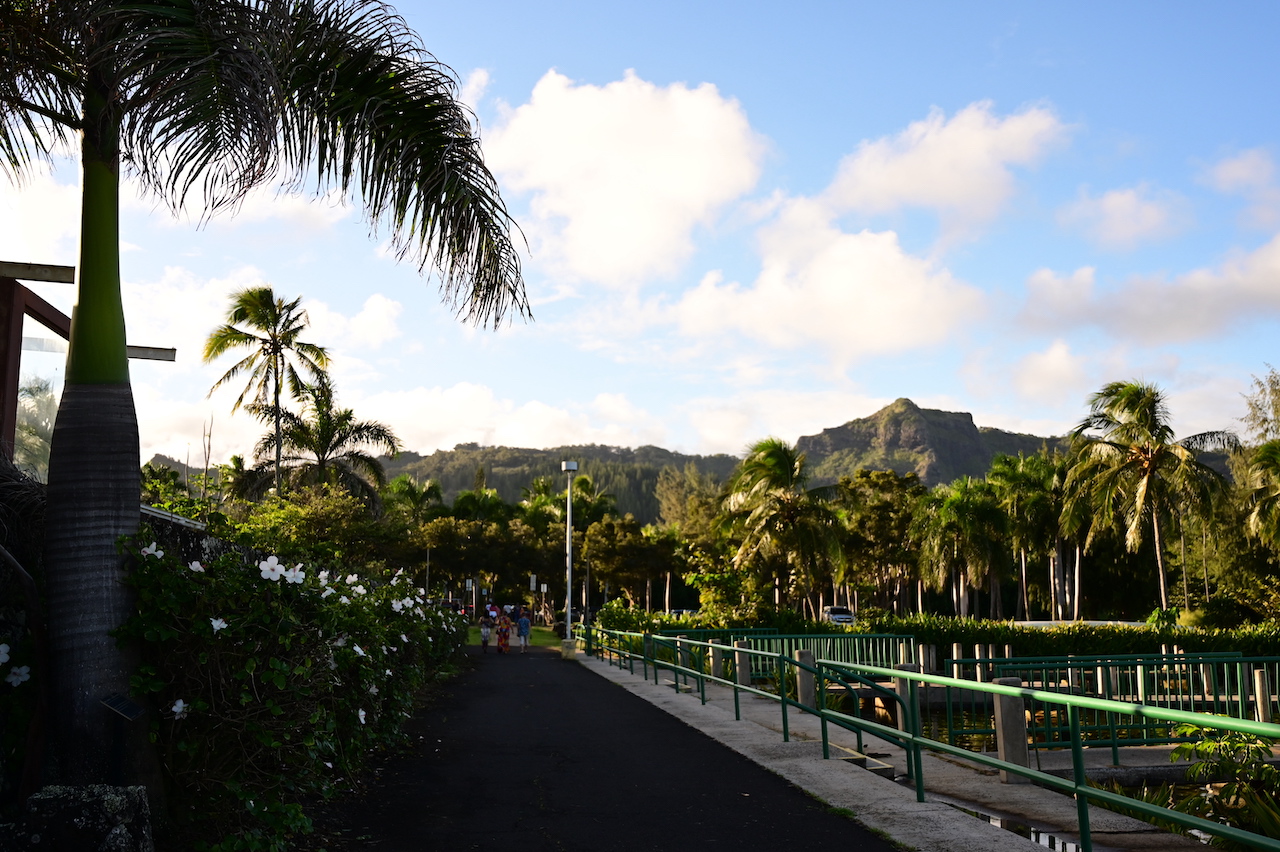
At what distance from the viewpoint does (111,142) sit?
623 cm

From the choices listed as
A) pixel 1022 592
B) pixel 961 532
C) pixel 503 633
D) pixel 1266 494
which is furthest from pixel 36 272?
pixel 1022 592

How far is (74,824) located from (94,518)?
1713mm

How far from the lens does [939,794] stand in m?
8.81

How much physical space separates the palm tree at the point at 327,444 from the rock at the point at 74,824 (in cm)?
3287

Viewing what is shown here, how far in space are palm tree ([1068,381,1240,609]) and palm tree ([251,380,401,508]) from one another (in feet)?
94.2

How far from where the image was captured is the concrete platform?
676 centimetres

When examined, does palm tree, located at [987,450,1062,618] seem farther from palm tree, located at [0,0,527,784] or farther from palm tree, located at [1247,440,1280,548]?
palm tree, located at [0,0,527,784]

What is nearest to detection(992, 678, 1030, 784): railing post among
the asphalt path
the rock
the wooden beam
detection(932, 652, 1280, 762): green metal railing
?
detection(932, 652, 1280, 762): green metal railing

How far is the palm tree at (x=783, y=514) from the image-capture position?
37.0 meters

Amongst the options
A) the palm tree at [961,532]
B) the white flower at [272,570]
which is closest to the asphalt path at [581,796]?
the white flower at [272,570]

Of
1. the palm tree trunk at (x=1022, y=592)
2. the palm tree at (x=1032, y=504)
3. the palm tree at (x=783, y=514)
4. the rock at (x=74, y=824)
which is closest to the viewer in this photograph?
the rock at (x=74, y=824)

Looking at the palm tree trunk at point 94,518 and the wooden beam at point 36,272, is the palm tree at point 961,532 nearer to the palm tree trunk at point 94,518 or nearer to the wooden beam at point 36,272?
the wooden beam at point 36,272

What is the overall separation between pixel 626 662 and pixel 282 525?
32.1 feet

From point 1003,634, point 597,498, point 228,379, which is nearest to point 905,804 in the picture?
point 1003,634
